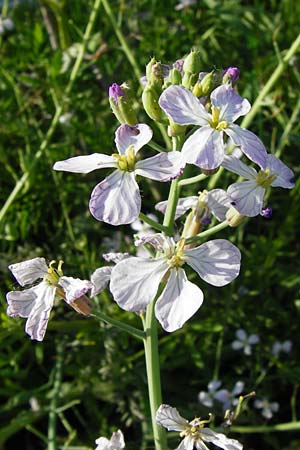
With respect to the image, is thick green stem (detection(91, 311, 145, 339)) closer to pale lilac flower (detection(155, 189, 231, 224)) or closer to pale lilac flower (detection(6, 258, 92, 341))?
pale lilac flower (detection(6, 258, 92, 341))

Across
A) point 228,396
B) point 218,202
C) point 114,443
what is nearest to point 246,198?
point 218,202

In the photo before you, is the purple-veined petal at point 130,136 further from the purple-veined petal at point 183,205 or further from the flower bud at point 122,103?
the purple-veined petal at point 183,205

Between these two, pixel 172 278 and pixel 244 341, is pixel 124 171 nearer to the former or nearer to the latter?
pixel 172 278

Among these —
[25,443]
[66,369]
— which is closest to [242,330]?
[66,369]

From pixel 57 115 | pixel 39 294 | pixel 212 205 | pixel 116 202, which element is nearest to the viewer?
pixel 116 202

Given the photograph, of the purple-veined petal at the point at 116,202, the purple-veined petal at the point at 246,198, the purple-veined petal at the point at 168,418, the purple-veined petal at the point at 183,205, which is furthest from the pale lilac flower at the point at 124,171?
the purple-veined petal at the point at 168,418

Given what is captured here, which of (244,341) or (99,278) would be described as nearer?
(99,278)
